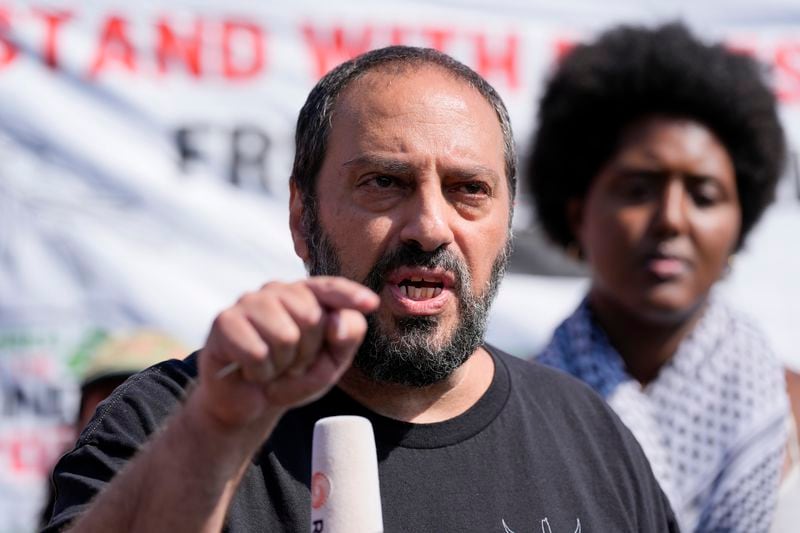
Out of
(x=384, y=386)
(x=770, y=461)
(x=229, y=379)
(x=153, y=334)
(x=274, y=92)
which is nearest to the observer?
(x=229, y=379)

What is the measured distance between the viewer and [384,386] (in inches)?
75.4

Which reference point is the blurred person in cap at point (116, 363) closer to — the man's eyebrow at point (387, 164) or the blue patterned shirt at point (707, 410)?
the blue patterned shirt at point (707, 410)

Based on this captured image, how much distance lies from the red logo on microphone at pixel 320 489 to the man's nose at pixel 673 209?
2.04m

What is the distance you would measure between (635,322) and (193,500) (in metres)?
2.15

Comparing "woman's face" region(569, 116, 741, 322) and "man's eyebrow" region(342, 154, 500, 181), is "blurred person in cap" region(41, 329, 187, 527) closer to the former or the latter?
"woman's face" region(569, 116, 741, 322)

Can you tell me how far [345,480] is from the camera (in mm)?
1312

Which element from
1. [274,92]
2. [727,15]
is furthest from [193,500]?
[727,15]

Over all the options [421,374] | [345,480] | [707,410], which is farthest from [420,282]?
[707,410]

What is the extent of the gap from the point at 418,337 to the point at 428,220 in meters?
→ 0.19

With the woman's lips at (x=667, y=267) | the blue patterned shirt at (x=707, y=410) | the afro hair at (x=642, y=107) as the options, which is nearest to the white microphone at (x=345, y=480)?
the blue patterned shirt at (x=707, y=410)

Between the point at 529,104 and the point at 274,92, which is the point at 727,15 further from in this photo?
the point at 274,92

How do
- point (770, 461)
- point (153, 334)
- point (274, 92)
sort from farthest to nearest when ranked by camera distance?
point (274, 92) → point (153, 334) → point (770, 461)

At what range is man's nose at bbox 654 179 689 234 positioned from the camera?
3152 mm

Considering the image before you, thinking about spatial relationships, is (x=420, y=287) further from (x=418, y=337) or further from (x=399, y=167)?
(x=399, y=167)
